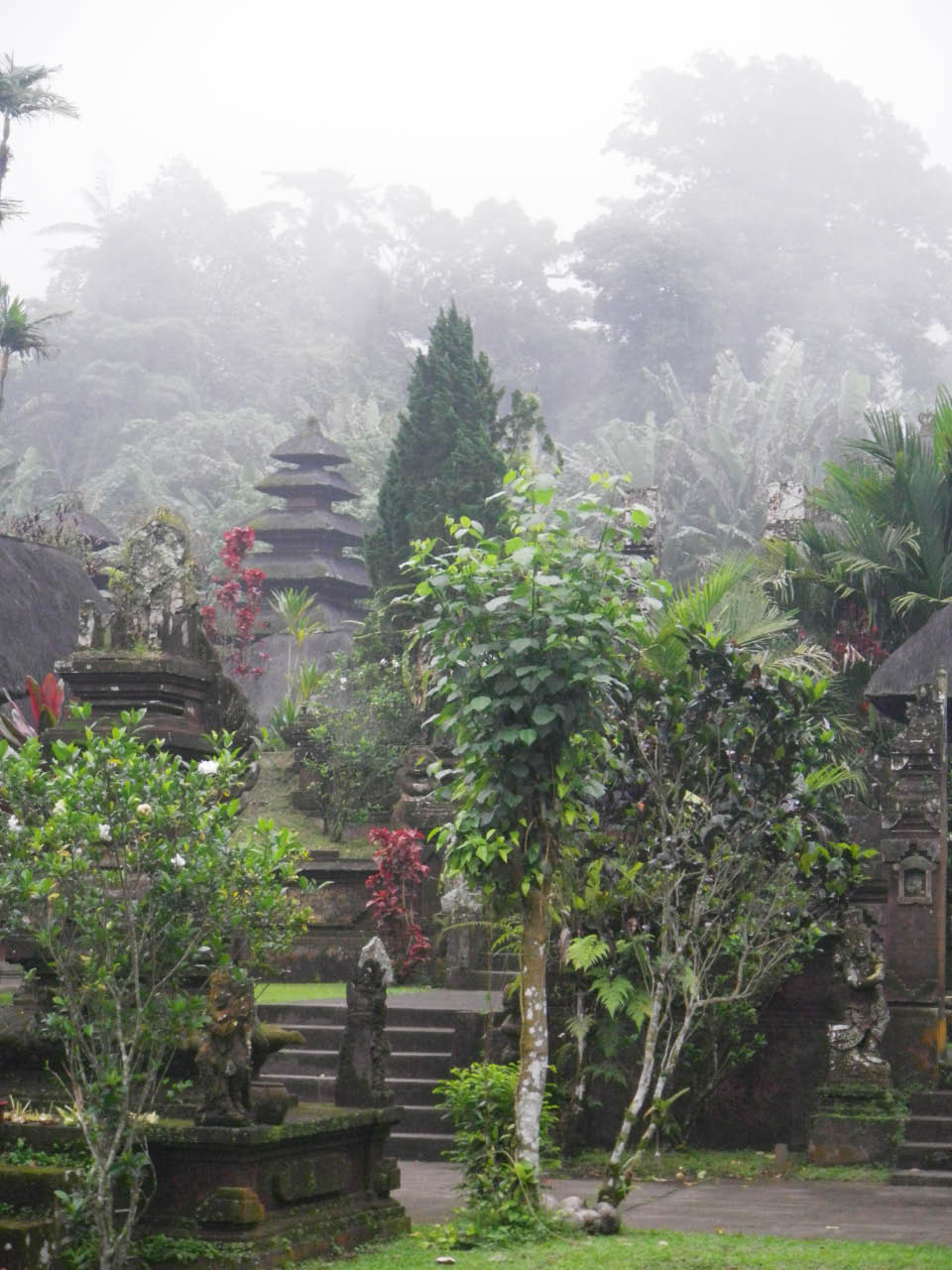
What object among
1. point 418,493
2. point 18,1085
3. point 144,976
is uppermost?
point 418,493

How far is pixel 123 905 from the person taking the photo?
7.51 meters

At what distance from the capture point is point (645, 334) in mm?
57406

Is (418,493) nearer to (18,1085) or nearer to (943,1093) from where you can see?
(943,1093)

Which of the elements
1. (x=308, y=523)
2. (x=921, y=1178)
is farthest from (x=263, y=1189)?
(x=308, y=523)

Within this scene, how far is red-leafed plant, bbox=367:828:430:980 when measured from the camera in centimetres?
1556

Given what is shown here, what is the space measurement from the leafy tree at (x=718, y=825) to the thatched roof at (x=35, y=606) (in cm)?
1156

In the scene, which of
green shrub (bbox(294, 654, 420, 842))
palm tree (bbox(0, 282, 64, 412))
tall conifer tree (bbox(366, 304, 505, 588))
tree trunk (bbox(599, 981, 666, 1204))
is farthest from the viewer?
palm tree (bbox(0, 282, 64, 412))

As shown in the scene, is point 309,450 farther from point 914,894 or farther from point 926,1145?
point 926,1145

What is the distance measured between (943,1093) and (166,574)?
627cm

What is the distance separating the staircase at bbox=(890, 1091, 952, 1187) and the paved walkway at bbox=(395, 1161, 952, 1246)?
17 cm

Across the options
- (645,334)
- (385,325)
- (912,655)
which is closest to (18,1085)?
(912,655)

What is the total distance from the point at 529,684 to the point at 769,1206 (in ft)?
10.9

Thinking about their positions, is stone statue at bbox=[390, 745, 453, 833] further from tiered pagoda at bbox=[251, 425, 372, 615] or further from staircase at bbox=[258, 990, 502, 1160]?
tiered pagoda at bbox=[251, 425, 372, 615]

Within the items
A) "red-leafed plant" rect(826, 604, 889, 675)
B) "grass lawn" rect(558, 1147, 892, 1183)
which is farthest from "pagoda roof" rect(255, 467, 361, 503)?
"grass lawn" rect(558, 1147, 892, 1183)
